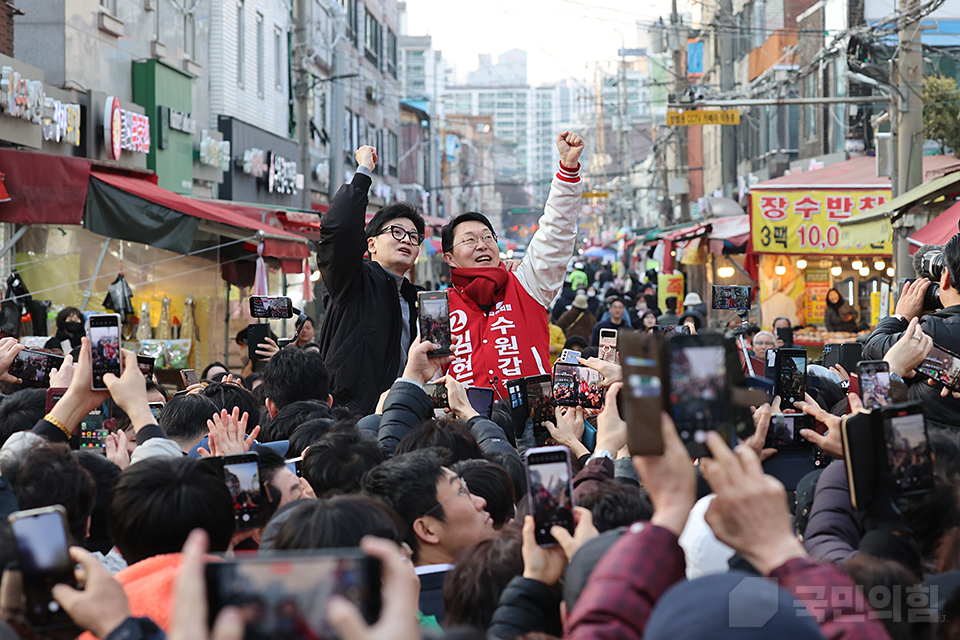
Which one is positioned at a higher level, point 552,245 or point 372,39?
point 372,39

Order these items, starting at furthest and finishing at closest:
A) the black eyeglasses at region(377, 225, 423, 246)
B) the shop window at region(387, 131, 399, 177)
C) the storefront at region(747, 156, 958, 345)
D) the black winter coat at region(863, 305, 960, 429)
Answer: the shop window at region(387, 131, 399, 177) < the storefront at region(747, 156, 958, 345) < the black eyeglasses at region(377, 225, 423, 246) < the black winter coat at region(863, 305, 960, 429)

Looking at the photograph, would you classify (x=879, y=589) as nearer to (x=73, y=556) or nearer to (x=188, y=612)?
(x=188, y=612)

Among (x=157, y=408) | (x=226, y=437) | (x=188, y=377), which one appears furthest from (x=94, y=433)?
(x=188, y=377)

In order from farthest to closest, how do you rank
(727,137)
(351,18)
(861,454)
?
(727,137) → (351,18) → (861,454)

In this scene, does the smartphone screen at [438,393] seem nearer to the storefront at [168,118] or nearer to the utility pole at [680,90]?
the storefront at [168,118]

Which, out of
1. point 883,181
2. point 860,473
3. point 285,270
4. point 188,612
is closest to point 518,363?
point 860,473

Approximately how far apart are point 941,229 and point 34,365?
9250 mm

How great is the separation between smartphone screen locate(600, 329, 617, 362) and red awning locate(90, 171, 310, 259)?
7276 mm

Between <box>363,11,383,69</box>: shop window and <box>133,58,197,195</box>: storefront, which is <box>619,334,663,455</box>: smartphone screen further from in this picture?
<box>363,11,383,69</box>: shop window

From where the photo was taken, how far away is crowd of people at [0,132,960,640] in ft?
6.06

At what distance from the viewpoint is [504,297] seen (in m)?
5.65

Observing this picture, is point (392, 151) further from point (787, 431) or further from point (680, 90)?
point (787, 431)

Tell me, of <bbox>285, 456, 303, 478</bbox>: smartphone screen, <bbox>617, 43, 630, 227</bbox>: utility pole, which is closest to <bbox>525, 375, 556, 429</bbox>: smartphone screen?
<bbox>285, 456, 303, 478</bbox>: smartphone screen

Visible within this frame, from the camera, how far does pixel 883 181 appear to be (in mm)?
16891
